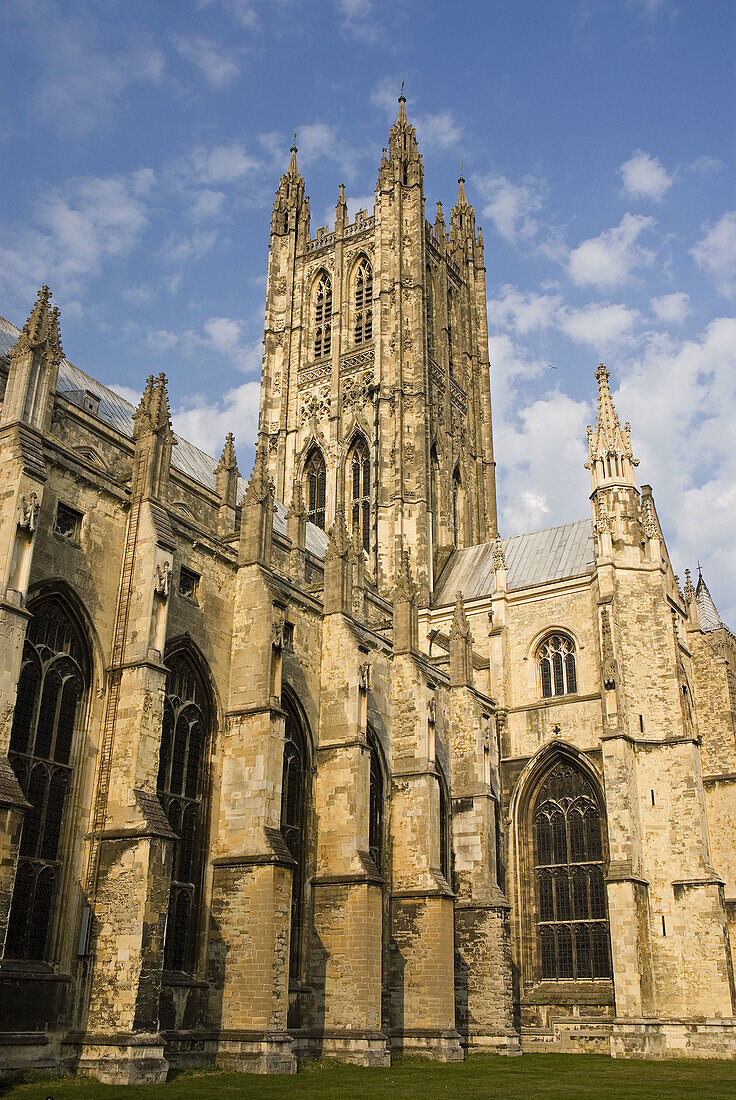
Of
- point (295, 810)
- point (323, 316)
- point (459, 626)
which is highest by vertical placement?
point (323, 316)

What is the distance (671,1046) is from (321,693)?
13840mm

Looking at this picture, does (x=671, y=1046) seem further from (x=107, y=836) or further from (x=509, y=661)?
(x=107, y=836)

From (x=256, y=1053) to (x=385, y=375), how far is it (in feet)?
109

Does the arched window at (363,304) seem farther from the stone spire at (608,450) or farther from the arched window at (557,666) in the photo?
the arched window at (557,666)

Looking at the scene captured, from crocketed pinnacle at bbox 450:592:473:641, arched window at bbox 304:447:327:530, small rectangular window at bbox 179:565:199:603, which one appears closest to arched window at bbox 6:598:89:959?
small rectangular window at bbox 179:565:199:603

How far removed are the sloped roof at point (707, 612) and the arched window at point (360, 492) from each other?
1425 centimetres

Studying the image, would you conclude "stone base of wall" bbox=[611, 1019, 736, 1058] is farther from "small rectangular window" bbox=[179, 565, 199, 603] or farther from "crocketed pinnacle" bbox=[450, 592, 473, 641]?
"small rectangular window" bbox=[179, 565, 199, 603]

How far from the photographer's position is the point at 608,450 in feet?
118

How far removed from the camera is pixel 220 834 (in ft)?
70.0

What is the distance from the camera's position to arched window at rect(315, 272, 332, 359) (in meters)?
51.1

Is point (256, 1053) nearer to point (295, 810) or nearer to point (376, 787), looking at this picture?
point (295, 810)

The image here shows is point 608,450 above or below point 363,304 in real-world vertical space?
below

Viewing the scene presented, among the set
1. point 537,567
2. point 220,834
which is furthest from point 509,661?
point 220,834

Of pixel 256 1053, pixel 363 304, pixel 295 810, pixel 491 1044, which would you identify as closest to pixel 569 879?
pixel 491 1044
